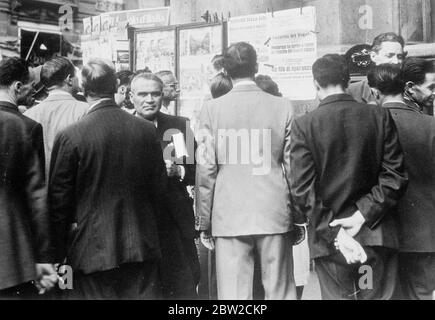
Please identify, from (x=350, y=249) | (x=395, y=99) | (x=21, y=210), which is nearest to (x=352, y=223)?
(x=350, y=249)

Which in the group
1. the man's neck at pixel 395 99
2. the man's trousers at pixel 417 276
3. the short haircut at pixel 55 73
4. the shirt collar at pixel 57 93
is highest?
the short haircut at pixel 55 73

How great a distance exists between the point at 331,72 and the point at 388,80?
1.31 feet

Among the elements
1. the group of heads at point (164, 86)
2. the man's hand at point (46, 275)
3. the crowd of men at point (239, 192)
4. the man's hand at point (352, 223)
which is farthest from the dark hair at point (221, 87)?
the man's hand at point (46, 275)

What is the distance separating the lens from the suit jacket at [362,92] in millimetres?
4652

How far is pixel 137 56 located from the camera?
20.9 ft

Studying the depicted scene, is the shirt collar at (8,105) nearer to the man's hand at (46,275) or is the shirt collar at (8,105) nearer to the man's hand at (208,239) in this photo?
the man's hand at (46,275)

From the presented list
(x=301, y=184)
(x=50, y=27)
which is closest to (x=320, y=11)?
(x=301, y=184)

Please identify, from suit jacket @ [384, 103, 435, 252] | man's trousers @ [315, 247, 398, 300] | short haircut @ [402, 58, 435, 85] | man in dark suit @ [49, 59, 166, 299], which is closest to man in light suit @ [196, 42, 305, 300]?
man's trousers @ [315, 247, 398, 300]

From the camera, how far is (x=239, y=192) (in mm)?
3764

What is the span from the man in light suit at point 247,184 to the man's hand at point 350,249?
17.4 inches

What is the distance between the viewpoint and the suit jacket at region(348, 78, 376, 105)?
4652mm

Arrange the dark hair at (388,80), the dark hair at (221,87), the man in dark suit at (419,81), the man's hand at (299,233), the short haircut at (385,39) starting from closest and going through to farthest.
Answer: the dark hair at (388,80), the man's hand at (299,233), the man in dark suit at (419,81), the dark hair at (221,87), the short haircut at (385,39)

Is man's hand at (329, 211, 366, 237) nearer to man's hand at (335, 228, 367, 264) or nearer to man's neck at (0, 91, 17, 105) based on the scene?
man's hand at (335, 228, 367, 264)
